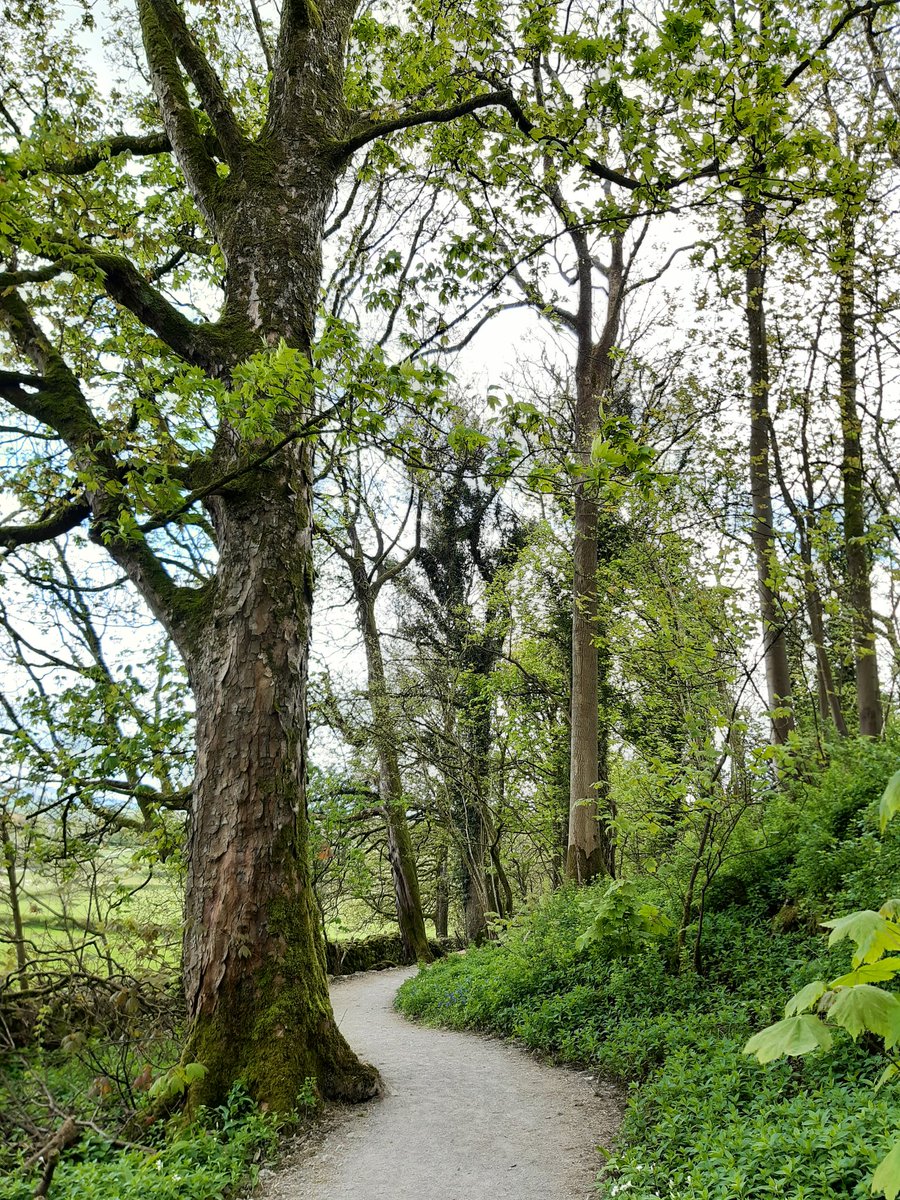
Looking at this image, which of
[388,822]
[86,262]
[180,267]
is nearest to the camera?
[86,262]

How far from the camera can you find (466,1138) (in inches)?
164

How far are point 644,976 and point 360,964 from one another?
13.5 metres

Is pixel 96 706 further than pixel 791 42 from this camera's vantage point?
Yes

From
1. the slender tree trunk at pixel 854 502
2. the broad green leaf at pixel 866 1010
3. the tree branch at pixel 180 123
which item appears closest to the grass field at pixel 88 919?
the broad green leaf at pixel 866 1010

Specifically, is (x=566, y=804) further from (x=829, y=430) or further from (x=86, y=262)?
(x=86, y=262)

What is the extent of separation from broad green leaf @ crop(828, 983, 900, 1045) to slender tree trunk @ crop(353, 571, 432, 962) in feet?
37.5

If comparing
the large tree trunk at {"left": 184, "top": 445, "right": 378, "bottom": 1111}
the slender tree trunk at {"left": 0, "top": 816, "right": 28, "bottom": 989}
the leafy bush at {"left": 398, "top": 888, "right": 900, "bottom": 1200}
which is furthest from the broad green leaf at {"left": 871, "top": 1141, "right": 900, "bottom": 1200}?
the slender tree trunk at {"left": 0, "top": 816, "right": 28, "bottom": 989}

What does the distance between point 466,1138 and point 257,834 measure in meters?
2.13

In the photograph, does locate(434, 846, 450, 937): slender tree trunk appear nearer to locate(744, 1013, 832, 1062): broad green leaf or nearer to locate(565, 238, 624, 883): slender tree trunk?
locate(565, 238, 624, 883): slender tree trunk

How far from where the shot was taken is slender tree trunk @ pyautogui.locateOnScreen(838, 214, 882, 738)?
30.8 feet

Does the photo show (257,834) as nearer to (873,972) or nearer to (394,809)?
(873,972)

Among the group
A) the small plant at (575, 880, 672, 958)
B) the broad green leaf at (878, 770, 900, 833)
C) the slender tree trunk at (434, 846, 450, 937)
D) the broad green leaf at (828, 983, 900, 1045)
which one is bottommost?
the slender tree trunk at (434, 846, 450, 937)

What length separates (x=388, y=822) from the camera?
1519 cm

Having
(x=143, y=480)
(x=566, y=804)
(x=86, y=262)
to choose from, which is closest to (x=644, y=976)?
(x=143, y=480)
